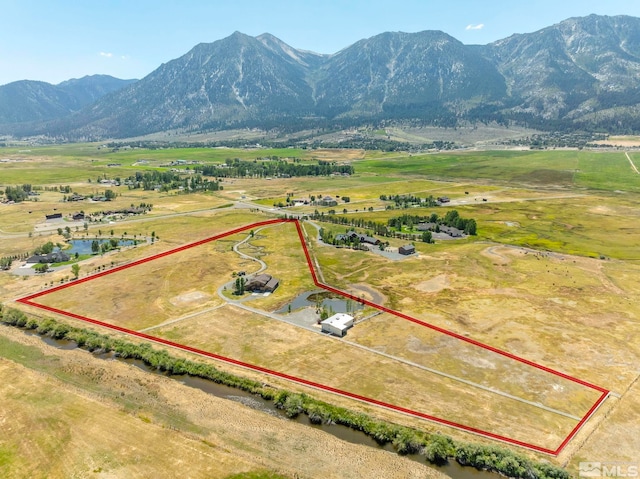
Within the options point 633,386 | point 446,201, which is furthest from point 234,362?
point 446,201

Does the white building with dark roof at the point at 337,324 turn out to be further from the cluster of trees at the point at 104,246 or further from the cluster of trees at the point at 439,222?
the cluster of trees at the point at 439,222

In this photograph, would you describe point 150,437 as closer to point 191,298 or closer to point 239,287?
point 191,298

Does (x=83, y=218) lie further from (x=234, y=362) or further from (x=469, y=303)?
(x=469, y=303)

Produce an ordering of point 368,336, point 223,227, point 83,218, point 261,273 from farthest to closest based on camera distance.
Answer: point 83,218
point 223,227
point 261,273
point 368,336

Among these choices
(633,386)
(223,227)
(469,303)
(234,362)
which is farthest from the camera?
(223,227)

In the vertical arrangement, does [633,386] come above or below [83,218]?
below

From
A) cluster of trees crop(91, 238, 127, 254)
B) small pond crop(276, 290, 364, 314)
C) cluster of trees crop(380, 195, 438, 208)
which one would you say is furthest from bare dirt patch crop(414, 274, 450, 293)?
cluster of trees crop(380, 195, 438, 208)

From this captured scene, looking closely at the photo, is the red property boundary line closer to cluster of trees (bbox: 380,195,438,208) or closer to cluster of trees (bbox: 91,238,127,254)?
cluster of trees (bbox: 91,238,127,254)
